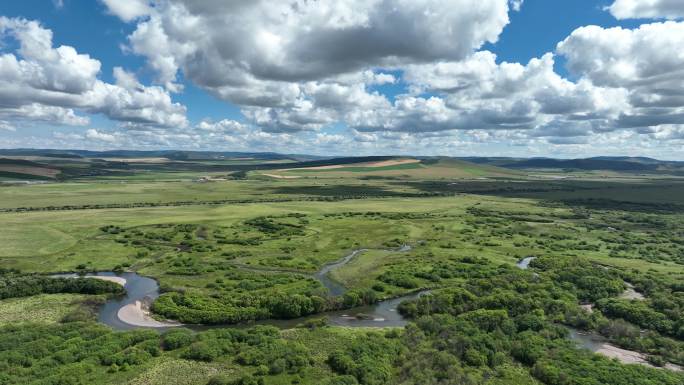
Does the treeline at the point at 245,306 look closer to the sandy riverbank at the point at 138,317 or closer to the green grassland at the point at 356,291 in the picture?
the green grassland at the point at 356,291

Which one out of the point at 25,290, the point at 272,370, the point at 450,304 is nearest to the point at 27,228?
the point at 25,290

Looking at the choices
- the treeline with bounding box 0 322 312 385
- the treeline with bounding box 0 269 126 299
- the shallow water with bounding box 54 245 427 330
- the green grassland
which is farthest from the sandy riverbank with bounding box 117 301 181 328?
the treeline with bounding box 0 269 126 299

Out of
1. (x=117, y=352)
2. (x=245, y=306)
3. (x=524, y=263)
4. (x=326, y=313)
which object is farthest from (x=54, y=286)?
(x=524, y=263)

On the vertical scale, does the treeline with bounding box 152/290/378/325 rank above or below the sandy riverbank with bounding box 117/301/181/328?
above

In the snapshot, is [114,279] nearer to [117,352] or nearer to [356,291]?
[117,352]

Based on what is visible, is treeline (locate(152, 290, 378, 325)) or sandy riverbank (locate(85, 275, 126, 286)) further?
sandy riverbank (locate(85, 275, 126, 286))

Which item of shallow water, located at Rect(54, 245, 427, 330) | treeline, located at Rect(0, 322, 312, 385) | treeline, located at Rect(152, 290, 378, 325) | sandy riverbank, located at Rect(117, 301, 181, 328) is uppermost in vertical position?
treeline, located at Rect(0, 322, 312, 385)

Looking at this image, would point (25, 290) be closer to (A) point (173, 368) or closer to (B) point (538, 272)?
(A) point (173, 368)

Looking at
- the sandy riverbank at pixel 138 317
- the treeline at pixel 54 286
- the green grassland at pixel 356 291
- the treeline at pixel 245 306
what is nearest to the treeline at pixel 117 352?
the green grassland at pixel 356 291

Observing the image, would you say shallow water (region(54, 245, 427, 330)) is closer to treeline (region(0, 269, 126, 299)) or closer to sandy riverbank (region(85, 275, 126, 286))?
sandy riverbank (region(85, 275, 126, 286))

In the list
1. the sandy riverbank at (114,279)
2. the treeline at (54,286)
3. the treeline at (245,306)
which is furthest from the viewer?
the sandy riverbank at (114,279)
